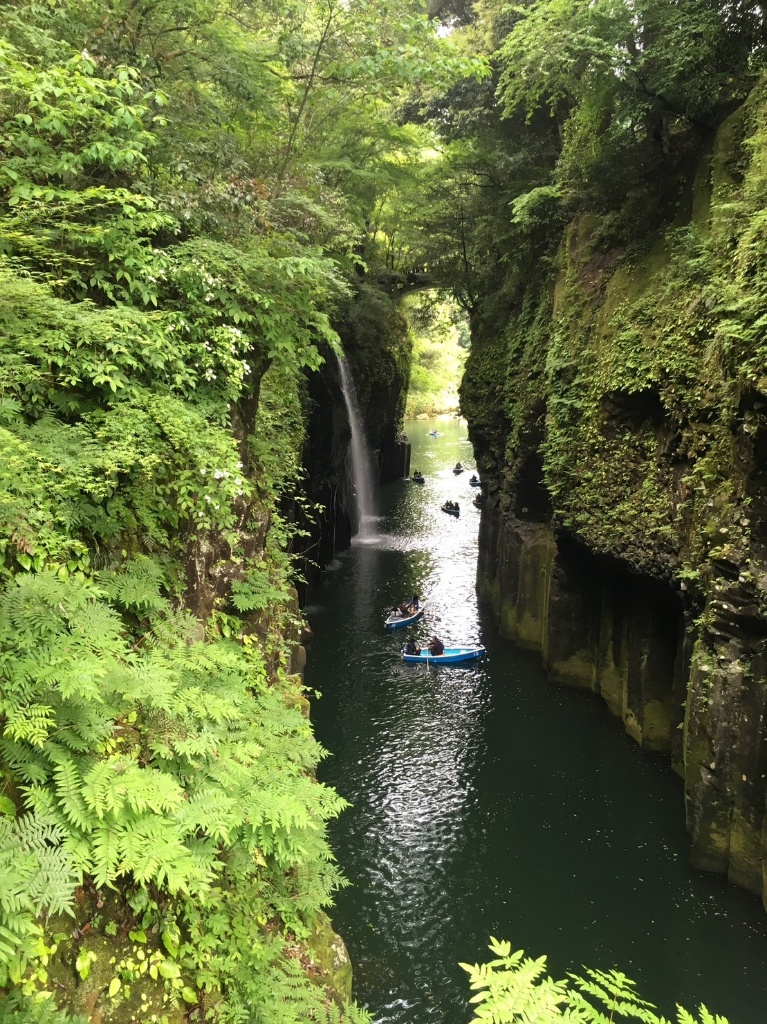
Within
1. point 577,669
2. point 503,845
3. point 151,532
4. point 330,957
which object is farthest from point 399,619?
A: point 151,532

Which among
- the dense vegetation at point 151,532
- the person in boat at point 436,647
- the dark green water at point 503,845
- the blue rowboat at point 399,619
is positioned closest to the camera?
the dense vegetation at point 151,532

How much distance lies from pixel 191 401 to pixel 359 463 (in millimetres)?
29431

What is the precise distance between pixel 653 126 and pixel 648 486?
8264 mm

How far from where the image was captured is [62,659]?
3.69 metres

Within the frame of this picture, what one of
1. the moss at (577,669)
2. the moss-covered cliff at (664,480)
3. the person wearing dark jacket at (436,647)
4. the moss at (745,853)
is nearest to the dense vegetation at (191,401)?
the moss-covered cliff at (664,480)

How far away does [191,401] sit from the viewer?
685 centimetres

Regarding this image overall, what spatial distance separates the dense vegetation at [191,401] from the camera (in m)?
3.57

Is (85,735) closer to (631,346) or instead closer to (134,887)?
(134,887)

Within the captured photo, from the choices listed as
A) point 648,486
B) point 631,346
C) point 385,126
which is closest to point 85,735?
point 648,486

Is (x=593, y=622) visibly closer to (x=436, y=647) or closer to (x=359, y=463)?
(x=436, y=647)

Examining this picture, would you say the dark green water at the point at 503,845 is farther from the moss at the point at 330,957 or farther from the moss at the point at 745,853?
the moss at the point at 330,957

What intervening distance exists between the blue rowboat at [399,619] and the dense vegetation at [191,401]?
8162mm

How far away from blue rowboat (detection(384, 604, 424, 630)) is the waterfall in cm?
1220

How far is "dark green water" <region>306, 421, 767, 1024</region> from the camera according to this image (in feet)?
28.0
